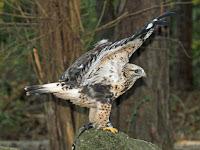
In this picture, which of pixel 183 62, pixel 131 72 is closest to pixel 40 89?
pixel 131 72

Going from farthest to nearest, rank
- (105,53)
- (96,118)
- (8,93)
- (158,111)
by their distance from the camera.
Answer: (8,93) < (158,111) < (96,118) < (105,53)

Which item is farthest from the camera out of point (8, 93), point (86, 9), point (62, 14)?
point (8, 93)

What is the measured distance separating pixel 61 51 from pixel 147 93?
64.9 inches

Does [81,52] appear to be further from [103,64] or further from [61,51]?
[103,64]

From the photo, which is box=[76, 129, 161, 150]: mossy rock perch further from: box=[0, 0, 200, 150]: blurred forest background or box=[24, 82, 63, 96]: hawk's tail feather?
box=[0, 0, 200, 150]: blurred forest background

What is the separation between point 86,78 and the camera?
10.5 feet

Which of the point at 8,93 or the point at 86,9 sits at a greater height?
the point at 86,9

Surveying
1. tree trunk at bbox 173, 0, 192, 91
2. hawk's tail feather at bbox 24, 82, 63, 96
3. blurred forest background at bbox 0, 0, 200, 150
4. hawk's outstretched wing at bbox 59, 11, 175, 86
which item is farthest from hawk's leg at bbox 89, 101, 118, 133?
tree trunk at bbox 173, 0, 192, 91

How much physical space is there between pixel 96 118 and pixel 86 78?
0.49 meters

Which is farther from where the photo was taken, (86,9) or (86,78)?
(86,9)

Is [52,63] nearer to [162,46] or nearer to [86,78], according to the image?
[86,78]

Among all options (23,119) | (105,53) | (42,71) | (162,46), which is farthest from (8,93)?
(105,53)

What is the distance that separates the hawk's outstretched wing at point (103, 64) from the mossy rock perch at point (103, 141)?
25.3 inches

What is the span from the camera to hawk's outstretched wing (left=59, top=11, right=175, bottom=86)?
2994 mm
